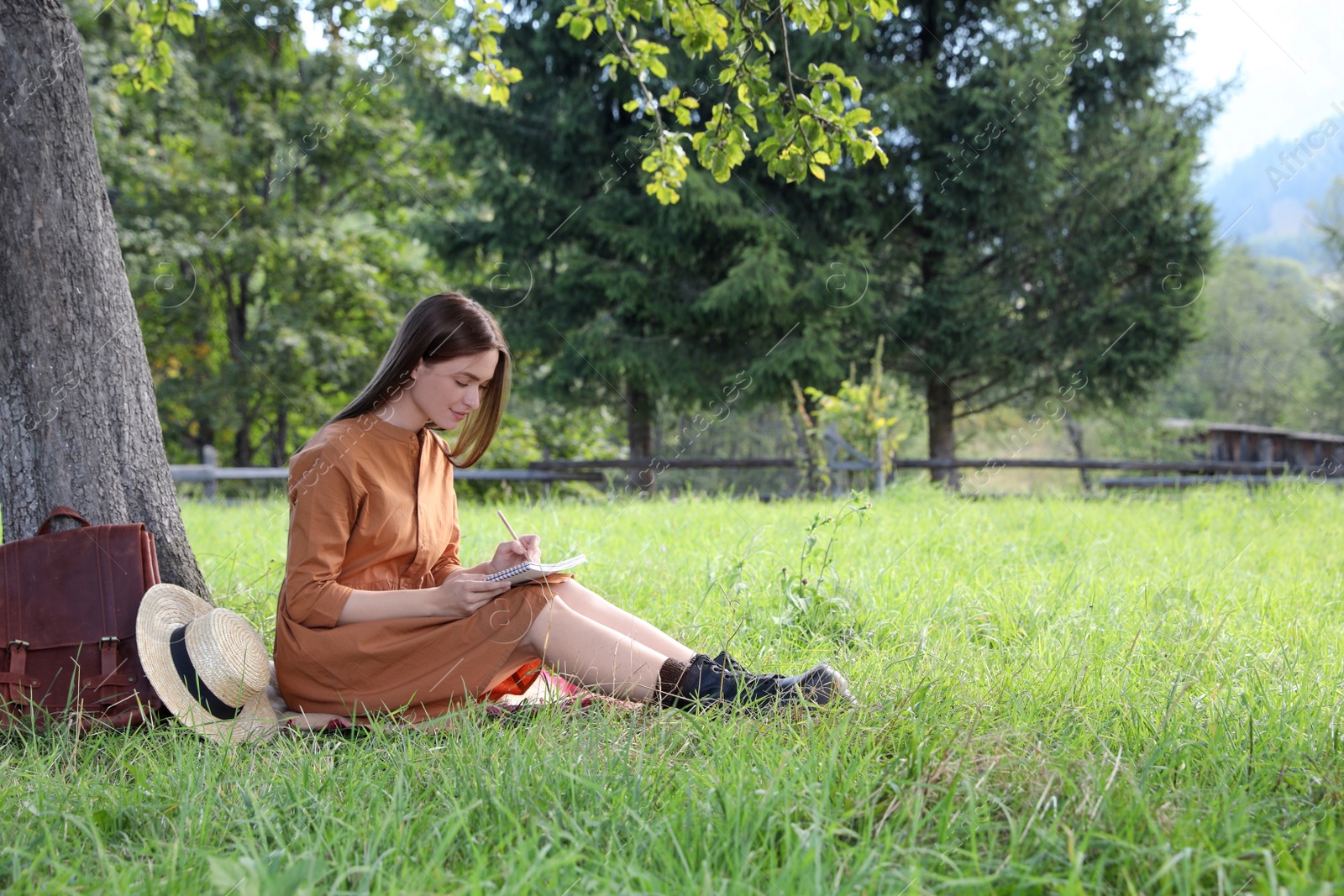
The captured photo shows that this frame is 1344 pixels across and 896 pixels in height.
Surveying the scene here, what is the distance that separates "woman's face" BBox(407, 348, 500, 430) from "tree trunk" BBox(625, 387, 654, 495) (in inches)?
328

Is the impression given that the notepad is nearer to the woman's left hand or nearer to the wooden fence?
the woman's left hand

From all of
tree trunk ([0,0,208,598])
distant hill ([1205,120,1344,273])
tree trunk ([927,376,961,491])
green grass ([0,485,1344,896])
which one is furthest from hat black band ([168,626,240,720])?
tree trunk ([927,376,961,491])

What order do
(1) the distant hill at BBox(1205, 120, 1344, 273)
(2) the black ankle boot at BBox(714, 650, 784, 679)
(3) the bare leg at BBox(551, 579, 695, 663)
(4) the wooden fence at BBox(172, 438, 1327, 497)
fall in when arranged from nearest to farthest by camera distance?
(2) the black ankle boot at BBox(714, 650, 784, 679)
(3) the bare leg at BBox(551, 579, 695, 663)
(1) the distant hill at BBox(1205, 120, 1344, 273)
(4) the wooden fence at BBox(172, 438, 1327, 497)

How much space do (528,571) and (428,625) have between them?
35cm

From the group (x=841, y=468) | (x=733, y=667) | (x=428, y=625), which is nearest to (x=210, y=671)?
(x=428, y=625)

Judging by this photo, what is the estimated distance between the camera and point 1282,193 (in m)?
109

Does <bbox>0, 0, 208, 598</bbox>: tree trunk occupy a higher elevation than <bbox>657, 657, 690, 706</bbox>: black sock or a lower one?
higher

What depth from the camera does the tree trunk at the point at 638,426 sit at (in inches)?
446

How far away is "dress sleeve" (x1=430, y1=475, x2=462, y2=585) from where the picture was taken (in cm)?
282

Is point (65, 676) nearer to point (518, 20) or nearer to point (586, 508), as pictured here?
point (586, 508)

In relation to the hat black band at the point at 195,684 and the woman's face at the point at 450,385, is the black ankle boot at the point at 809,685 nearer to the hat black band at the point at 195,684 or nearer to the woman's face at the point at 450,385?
the woman's face at the point at 450,385

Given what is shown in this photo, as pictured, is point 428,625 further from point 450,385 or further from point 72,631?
point 72,631

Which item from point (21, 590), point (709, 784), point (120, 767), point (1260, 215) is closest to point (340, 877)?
point (709, 784)

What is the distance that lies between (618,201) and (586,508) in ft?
15.9
